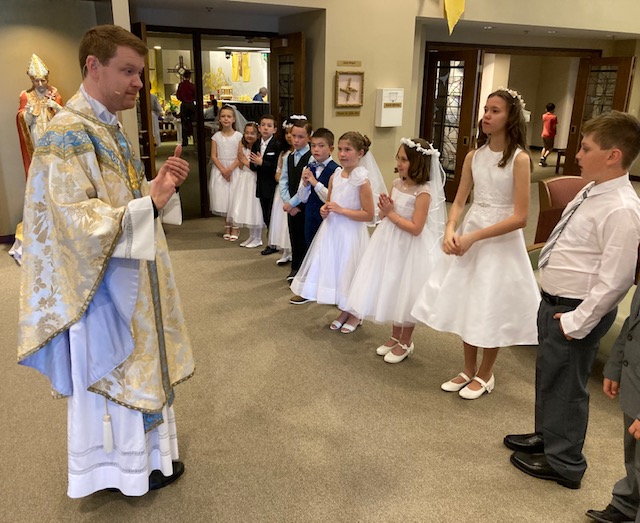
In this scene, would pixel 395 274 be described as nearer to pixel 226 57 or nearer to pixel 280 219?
pixel 280 219

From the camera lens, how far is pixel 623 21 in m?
8.23

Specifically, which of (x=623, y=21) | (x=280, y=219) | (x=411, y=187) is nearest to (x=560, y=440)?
(x=411, y=187)

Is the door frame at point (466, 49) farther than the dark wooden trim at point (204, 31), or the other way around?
the door frame at point (466, 49)

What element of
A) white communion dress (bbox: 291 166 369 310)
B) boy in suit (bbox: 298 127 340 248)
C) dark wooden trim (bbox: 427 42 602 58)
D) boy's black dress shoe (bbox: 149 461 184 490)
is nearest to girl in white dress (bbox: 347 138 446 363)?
white communion dress (bbox: 291 166 369 310)

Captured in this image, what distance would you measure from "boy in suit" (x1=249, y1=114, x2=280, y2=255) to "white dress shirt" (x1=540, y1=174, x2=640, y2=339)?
12.3 feet

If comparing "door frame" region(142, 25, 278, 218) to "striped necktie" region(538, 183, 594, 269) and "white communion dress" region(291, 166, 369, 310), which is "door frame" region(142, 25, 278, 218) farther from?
"striped necktie" region(538, 183, 594, 269)

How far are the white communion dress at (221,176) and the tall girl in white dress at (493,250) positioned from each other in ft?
12.0

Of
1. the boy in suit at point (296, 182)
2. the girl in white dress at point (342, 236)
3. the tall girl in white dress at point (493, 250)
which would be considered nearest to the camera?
the tall girl in white dress at point (493, 250)

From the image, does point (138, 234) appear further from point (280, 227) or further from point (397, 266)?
point (280, 227)

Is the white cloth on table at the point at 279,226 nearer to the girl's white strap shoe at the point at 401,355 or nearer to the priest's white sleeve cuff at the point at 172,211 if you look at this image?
the girl's white strap shoe at the point at 401,355

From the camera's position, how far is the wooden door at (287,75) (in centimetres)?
632

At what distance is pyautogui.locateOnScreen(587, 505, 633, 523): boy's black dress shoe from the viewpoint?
208 centimetres

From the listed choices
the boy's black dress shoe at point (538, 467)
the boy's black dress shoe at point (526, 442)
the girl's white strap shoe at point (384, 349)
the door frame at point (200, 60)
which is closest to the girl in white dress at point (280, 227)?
the door frame at point (200, 60)

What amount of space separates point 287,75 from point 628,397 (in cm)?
584
